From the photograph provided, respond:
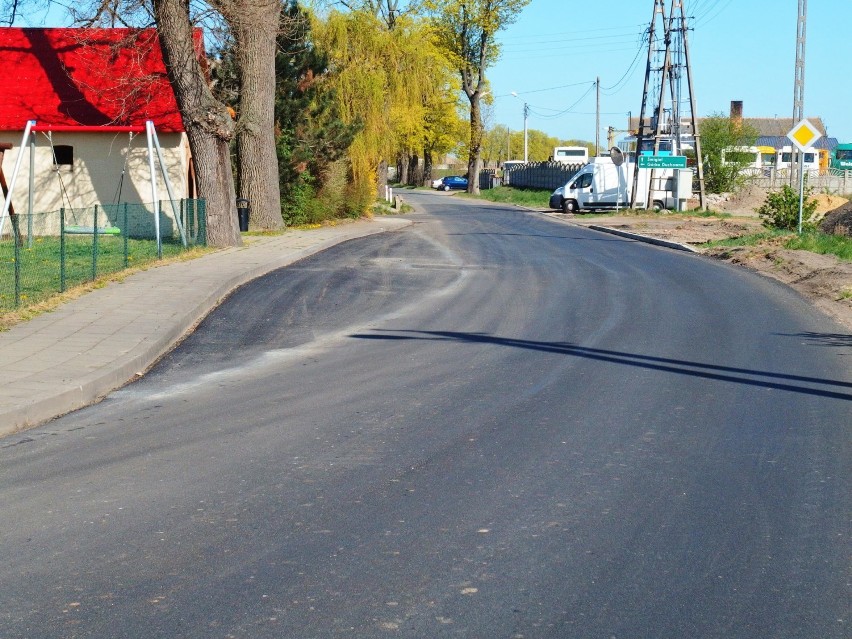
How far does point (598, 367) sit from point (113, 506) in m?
5.86

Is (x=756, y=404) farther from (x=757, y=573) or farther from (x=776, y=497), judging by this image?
(x=757, y=573)

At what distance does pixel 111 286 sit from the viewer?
54.0 ft

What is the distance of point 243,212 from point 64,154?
5.19 metres

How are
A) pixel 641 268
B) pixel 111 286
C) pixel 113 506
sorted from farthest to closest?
pixel 641 268 < pixel 111 286 < pixel 113 506

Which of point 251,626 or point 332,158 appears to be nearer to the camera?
point 251,626

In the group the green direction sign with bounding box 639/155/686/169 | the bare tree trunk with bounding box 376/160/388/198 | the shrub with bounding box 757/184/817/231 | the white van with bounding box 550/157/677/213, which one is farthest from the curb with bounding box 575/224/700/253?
the bare tree trunk with bounding box 376/160/388/198

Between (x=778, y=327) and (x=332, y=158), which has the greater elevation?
(x=332, y=158)

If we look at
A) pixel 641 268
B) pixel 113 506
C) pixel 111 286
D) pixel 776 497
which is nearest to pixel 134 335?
pixel 111 286

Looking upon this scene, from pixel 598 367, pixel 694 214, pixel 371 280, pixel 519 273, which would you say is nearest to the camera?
pixel 598 367

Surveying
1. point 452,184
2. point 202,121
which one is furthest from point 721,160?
point 452,184

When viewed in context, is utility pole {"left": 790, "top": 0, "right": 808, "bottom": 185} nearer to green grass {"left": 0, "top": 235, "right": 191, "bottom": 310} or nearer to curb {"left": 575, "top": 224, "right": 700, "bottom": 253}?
curb {"left": 575, "top": 224, "right": 700, "bottom": 253}

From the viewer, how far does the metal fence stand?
224ft

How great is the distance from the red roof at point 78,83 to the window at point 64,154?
0.73 metres

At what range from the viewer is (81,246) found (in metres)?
23.8
